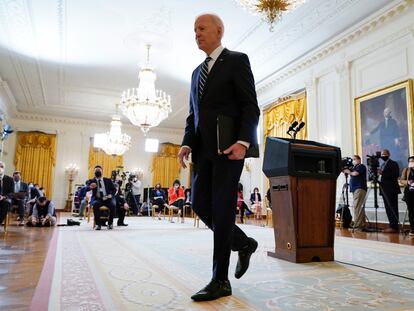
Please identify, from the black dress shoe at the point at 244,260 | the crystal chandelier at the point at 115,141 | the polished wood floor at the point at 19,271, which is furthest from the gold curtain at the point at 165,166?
the black dress shoe at the point at 244,260

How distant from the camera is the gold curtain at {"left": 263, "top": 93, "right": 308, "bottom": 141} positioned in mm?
8773

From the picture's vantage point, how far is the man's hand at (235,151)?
5.43 ft

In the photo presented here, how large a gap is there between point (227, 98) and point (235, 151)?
12.1 inches

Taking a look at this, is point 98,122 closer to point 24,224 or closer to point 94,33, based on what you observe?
point 94,33

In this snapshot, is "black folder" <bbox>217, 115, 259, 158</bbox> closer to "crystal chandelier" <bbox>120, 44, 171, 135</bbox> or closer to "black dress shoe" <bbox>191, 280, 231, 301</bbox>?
"black dress shoe" <bbox>191, 280, 231, 301</bbox>

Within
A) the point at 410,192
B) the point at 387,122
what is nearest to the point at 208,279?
the point at 410,192

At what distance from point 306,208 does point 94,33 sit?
6.80 m

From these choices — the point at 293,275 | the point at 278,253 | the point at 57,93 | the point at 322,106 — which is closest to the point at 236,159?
the point at 293,275

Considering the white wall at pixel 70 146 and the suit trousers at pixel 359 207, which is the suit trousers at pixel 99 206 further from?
the white wall at pixel 70 146

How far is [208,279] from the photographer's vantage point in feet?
6.73

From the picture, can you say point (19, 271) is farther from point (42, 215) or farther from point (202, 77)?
point (42, 215)

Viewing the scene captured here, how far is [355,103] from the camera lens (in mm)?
7211

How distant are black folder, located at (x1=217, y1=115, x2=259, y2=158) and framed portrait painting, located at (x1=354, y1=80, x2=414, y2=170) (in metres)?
5.35

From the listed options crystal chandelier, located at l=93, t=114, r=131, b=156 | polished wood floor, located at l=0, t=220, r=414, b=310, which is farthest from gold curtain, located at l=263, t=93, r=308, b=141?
polished wood floor, located at l=0, t=220, r=414, b=310
